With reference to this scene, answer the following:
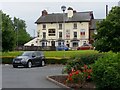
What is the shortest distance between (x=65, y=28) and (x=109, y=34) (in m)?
68.2

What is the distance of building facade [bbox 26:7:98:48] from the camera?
9050cm

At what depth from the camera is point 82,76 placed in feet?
55.7

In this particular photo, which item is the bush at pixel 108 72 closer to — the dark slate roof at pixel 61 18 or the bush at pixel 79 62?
the bush at pixel 79 62

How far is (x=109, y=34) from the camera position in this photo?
2394 cm

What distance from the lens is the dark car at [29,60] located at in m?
33.8

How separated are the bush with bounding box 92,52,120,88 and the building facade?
74082 mm

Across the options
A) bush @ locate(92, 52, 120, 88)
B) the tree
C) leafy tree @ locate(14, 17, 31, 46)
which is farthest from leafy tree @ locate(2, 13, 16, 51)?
leafy tree @ locate(14, 17, 31, 46)

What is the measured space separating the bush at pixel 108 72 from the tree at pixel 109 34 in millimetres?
9001

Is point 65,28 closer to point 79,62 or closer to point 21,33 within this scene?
point 21,33

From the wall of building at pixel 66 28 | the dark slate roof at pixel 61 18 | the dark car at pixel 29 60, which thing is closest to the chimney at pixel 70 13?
the dark slate roof at pixel 61 18

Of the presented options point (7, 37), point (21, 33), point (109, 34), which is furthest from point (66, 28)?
point (109, 34)

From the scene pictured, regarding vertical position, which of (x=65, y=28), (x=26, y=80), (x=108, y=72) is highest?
(x=65, y=28)

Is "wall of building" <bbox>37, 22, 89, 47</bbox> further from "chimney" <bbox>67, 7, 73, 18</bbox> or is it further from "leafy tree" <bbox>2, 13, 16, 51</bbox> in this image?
"leafy tree" <bbox>2, 13, 16, 51</bbox>

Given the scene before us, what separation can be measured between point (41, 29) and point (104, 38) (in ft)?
230
